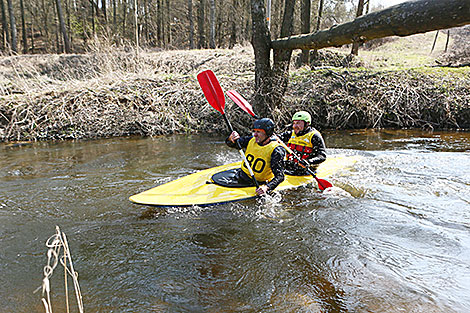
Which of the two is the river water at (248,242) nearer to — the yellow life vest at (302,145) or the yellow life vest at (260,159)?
the yellow life vest at (260,159)

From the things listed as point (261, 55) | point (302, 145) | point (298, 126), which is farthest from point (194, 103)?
point (302, 145)

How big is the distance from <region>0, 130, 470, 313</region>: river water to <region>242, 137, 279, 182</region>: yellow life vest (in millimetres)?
339

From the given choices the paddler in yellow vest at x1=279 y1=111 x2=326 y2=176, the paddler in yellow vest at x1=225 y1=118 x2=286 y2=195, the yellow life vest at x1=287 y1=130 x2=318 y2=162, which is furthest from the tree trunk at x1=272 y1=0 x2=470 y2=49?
the paddler in yellow vest at x1=225 y1=118 x2=286 y2=195

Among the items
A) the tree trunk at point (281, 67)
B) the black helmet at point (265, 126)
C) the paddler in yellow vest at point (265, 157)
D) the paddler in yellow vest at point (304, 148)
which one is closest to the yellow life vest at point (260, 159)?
the paddler in yellow vest at point (265, 157)

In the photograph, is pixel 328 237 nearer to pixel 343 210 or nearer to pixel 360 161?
pixel 343 210

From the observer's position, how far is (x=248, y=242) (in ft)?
10.2

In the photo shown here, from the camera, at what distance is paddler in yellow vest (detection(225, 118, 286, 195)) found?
395cm

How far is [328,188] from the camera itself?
432 centimetres

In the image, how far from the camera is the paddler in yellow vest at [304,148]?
15.1ft

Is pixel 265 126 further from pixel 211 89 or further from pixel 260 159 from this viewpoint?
pixel 211 89

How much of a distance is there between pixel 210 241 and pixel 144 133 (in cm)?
571

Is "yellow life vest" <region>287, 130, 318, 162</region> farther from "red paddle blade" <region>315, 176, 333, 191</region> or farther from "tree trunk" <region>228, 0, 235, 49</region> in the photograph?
"tree trunk" <region>228, 0, 235, 49</region>

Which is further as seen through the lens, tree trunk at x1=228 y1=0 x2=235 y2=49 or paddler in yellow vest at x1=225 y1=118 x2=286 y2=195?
tree trunk at x1=228 y1=0 x2=235 y2=49

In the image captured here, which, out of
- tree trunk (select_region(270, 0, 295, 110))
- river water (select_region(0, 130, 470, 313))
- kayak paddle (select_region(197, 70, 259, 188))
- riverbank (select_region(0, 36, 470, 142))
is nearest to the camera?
river water (select_region(0, 130, 470, 313))
